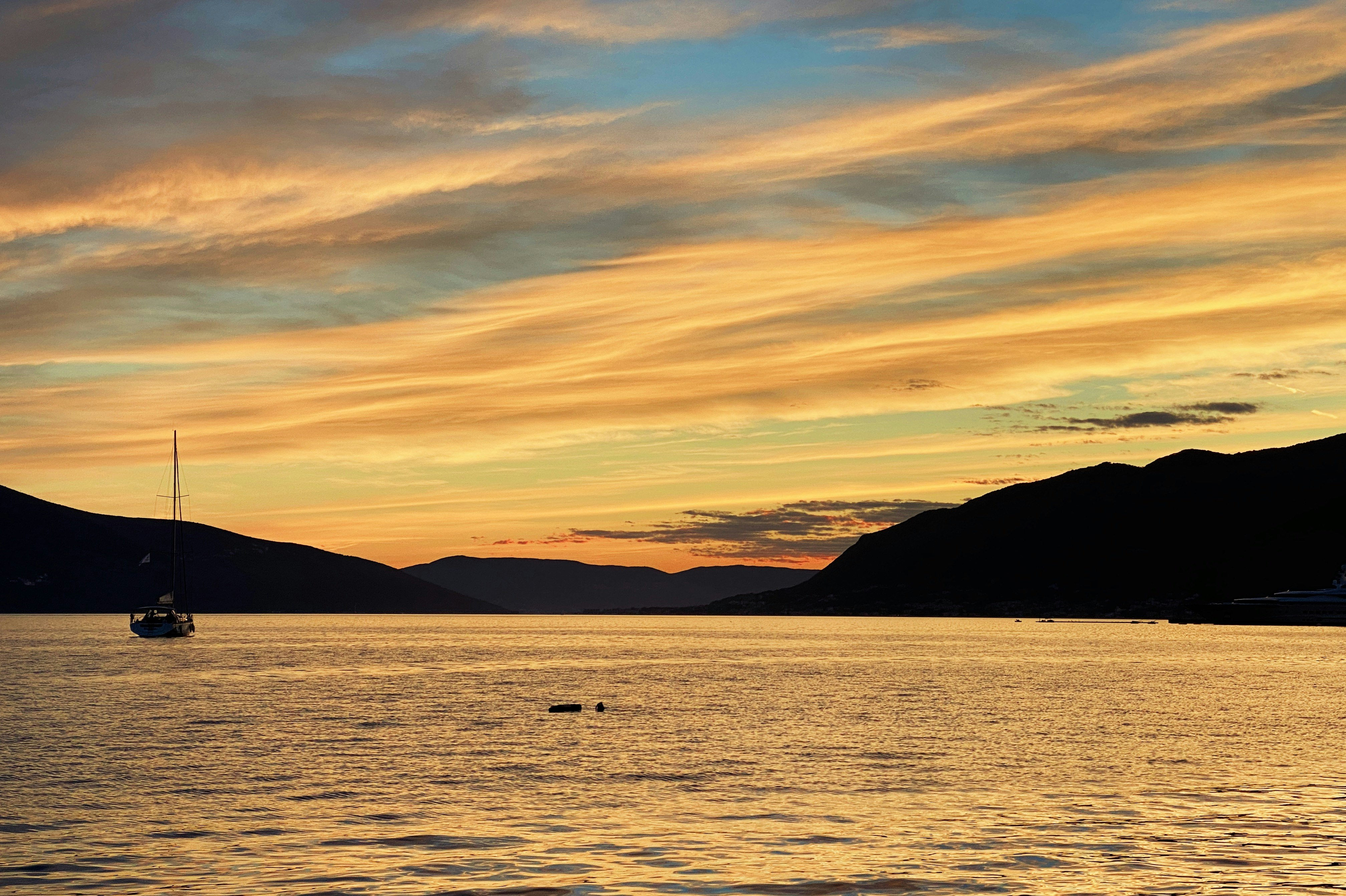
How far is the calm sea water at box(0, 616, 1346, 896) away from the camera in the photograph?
111ft

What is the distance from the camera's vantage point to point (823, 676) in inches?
5207

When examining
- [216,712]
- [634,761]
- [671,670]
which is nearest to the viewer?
[634,761]

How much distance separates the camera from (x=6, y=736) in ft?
233

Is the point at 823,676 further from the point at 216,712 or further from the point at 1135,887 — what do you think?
the point at 1135,887

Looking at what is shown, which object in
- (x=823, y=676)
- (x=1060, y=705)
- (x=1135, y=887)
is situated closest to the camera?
(x=1135, y=887)

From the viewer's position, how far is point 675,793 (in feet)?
163

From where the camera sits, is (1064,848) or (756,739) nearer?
(1064,848)

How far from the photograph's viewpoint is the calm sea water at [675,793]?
33969 mm

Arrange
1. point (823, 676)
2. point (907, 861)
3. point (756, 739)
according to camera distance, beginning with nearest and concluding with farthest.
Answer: point (907, 861), point (756, 739), point (823, 676)

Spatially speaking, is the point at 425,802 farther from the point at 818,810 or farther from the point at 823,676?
the point at 823,676

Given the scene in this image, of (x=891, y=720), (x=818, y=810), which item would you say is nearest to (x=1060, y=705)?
(x=891, y=720)

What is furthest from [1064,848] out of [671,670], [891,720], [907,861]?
[671,670]

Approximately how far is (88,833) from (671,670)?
109m

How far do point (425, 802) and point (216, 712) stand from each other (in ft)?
153
